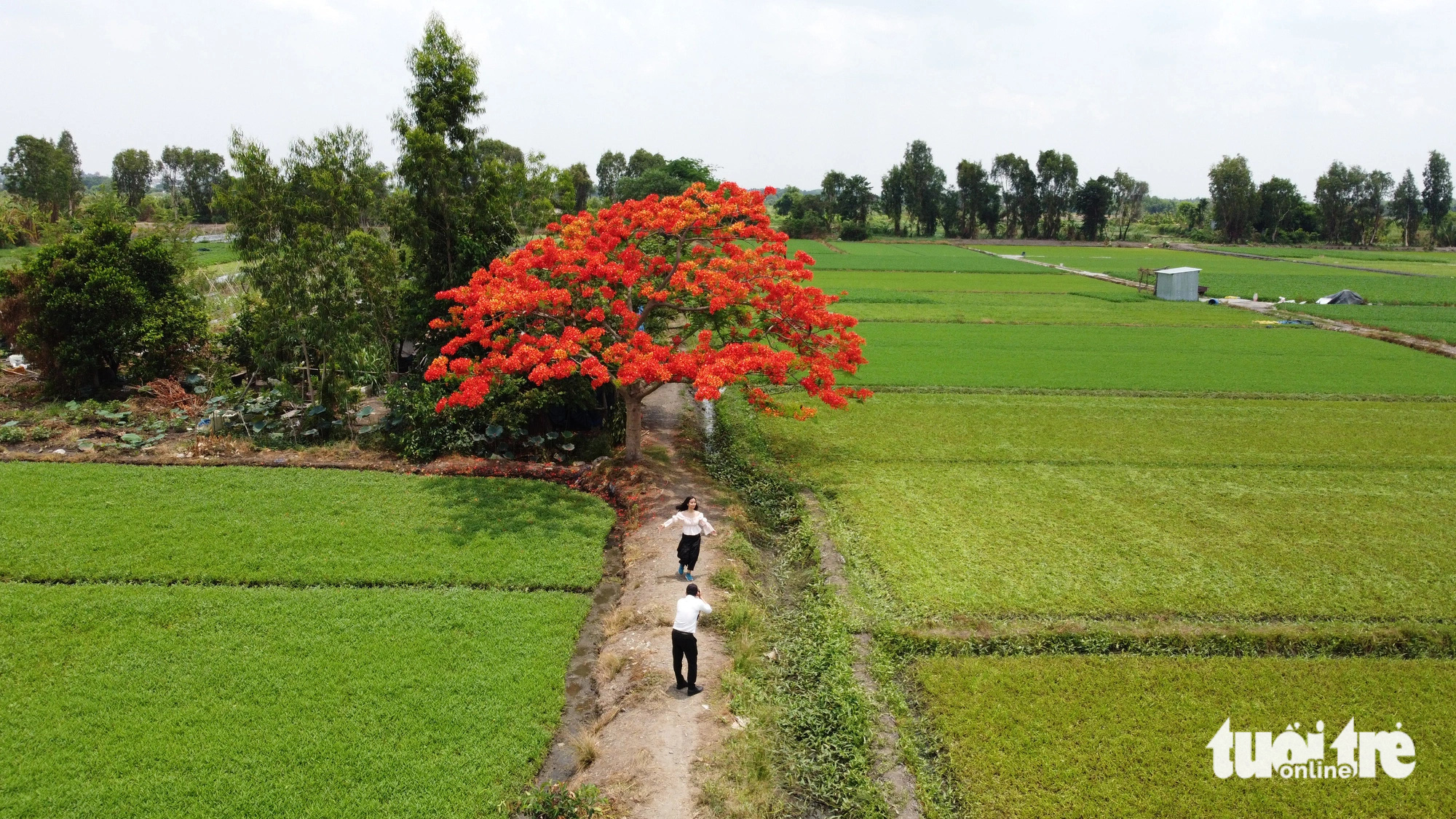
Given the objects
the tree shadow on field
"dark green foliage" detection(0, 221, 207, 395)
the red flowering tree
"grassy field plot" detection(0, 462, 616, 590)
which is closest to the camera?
"grassy field plot" detection(0, 462, 616, 590)

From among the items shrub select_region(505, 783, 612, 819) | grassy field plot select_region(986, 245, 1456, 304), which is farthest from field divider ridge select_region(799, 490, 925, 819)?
grassy field plot select_region(986, 245, 1456, 304)

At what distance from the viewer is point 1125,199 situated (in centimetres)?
Result: 9356

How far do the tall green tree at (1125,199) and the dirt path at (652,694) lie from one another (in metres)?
92.1

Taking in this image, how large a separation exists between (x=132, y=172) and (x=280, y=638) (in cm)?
10193

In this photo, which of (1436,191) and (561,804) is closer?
(561,804)

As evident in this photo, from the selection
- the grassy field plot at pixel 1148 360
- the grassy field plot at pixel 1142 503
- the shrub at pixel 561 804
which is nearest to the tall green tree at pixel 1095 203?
the grassy field plot at pixel 1148 360

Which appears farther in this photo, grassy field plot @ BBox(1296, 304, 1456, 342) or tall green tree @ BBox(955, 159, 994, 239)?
tall green tree @ BBox(955, 159, 994, 239)

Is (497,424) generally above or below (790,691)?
above

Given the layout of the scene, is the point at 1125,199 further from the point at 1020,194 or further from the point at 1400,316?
the point at 1400,316

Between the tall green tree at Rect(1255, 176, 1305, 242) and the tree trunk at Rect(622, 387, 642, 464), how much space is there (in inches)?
3908

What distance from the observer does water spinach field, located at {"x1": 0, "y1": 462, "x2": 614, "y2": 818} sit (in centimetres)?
701

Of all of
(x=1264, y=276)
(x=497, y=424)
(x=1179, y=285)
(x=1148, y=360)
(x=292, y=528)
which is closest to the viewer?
(x=292, y=528)

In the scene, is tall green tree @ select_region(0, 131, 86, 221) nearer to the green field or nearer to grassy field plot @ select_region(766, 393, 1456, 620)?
the green field

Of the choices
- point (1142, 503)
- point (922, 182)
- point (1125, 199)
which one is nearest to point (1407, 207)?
point (1125, 199)
